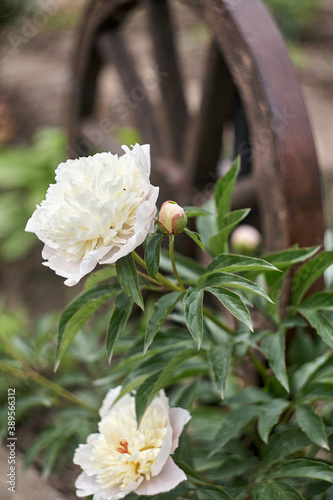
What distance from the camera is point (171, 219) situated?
598 mm

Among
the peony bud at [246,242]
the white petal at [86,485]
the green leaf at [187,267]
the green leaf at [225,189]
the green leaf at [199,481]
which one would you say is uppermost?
the green leaf at [225,189]

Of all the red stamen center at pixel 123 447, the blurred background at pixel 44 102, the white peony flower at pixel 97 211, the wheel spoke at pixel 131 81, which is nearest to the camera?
the white peony flower at pixel 97 211

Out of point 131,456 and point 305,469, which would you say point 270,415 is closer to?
point 305,469

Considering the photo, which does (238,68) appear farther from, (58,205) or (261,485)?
(261,485)

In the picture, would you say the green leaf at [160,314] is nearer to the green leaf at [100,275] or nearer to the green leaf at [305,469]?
the green leaf at [100,275]

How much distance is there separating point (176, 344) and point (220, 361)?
10 cm

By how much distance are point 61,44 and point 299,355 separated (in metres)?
3.09

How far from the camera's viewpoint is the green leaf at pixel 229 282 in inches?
24.2

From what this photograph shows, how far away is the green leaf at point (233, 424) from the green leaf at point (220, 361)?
0.37ft

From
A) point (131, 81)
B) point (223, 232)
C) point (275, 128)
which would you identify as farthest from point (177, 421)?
point (131, 81)

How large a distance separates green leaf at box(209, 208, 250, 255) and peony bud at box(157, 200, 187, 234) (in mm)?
199

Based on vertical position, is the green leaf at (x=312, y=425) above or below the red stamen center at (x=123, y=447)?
below

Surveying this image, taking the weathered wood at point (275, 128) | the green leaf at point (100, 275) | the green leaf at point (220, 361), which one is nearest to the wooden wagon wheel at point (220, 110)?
the weathered wood at point (275, 128)

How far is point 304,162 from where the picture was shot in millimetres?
912
